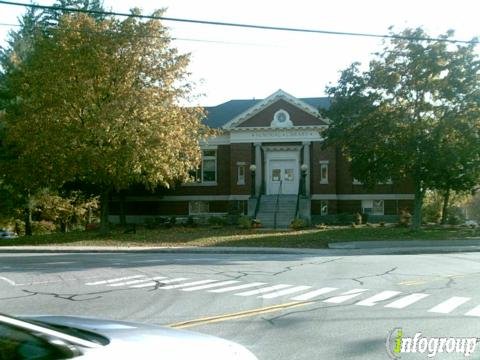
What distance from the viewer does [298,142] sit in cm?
3903

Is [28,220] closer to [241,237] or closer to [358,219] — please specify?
[241,237]

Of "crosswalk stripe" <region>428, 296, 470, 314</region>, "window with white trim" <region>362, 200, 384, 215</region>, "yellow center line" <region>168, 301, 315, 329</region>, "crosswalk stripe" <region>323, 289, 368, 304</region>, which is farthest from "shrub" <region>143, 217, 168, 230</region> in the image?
"crosswalk stripe" <region>428, 296, 470, 314</region>

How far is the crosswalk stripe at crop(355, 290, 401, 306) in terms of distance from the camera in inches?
388

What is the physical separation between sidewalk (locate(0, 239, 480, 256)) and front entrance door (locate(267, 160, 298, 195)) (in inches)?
563

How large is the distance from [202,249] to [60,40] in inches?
484

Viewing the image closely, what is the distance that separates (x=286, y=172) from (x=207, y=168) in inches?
234

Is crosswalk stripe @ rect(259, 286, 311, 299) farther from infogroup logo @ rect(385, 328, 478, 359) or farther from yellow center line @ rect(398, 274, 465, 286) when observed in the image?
infogroup logo @ rect(385, 328, 478, 359)

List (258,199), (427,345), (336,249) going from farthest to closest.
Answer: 1. (258,199)
2. (336,249)
3. (427,345)

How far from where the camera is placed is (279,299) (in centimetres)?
1037

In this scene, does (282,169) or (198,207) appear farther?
(198,207)

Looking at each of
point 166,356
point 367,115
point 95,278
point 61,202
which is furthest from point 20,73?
point 166,356

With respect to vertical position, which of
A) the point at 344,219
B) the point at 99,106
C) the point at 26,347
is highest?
the point at 99,106

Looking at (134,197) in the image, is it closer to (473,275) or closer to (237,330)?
(473,275)

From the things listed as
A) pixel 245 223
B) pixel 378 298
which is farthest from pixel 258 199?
pixel 378 298
